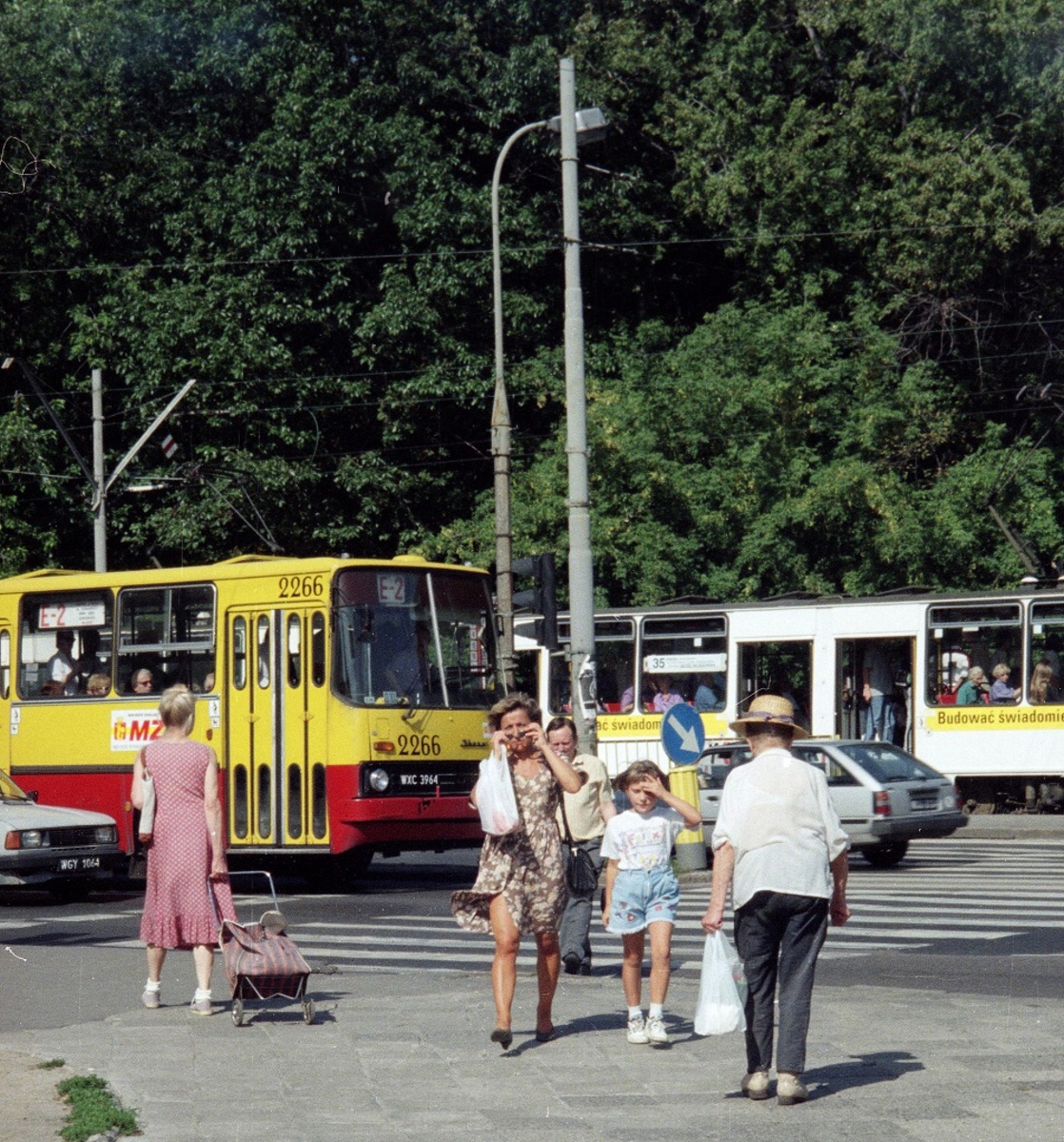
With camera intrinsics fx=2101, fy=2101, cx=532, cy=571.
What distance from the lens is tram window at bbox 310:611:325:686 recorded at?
19.3 meters

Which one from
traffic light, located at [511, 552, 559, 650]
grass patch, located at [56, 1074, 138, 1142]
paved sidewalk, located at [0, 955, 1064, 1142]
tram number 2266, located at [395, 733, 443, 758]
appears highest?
traffic light, located at [511, 552, 559, 650]

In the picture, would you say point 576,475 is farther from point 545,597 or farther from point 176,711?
point 176,711

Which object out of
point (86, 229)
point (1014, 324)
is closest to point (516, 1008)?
point (1014, 324)

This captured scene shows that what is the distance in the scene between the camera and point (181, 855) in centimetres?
1077

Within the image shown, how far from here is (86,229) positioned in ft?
136

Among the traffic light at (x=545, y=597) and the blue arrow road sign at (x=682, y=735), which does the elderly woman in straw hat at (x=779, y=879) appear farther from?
the traffic light at (x=545, y=597)

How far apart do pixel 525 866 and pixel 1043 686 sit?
21.6m

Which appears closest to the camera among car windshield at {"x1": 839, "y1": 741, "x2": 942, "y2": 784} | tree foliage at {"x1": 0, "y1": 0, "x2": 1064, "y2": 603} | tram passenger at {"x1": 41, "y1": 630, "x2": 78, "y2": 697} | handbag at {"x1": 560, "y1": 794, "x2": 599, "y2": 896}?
handbag at {"x1": 560, "y1": 794, "x2": 599, "y2": 896}

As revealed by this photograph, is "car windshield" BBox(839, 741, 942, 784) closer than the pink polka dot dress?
No

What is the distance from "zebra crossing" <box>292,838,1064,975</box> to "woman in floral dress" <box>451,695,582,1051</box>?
271 centimetres

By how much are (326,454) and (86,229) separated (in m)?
6.48

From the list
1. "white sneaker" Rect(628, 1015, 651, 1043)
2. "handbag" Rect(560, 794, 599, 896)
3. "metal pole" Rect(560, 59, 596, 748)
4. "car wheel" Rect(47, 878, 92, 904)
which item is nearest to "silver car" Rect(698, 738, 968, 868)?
"metal pole" Rect(560, 59, 596, 748)

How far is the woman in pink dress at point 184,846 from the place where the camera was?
1073 centimetres

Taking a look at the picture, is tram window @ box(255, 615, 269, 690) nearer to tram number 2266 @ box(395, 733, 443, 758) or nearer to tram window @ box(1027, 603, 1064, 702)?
tram number 2266 @ box(395, 733, 443, 758)
